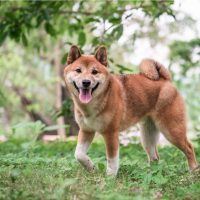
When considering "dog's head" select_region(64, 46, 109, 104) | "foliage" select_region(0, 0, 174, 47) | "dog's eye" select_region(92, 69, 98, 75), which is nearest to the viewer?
"dog's head" select_region(64, 46, 109, 104)

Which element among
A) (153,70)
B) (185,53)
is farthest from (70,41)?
(153,70)

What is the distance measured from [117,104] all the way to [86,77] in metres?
0.63

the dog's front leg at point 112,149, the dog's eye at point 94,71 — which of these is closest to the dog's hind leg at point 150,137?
the dog's front leg at point 112,149

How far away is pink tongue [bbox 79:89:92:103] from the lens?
6371 millimetres

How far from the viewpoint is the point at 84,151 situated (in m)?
6.58

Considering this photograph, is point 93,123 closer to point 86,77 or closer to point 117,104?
point 117,104

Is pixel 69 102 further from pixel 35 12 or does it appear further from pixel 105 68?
pixel 105 68

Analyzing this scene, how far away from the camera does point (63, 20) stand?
1191 centimetres

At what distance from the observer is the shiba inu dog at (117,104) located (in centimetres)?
644

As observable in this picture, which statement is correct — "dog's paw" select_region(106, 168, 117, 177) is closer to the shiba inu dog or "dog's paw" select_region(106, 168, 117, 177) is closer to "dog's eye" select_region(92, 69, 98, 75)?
the shiba inu dog

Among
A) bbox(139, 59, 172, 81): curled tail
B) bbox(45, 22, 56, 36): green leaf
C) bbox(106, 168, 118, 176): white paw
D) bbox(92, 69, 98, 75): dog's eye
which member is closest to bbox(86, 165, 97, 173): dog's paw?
bbox(106, 168, 118, 176): white paw

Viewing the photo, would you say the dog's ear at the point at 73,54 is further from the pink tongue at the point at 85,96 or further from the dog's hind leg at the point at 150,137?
the dog's hind leg at the point at 150,137

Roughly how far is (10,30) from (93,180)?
209 inches

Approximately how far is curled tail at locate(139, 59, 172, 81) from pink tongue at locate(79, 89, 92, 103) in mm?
1300
